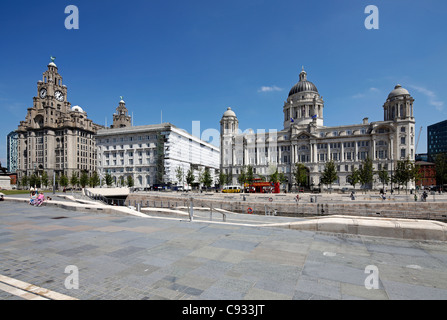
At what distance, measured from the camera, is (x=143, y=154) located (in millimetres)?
86500

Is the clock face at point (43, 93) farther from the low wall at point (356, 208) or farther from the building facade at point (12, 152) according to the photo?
the building facade at point (12, 152)

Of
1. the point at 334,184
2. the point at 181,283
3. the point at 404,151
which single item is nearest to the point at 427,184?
the point at 404,151

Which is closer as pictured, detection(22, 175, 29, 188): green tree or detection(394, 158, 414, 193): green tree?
detection(394, 158, 414, 193): green tree

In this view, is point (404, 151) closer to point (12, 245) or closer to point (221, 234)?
point (221, 234)

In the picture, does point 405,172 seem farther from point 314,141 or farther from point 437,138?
point 437,138

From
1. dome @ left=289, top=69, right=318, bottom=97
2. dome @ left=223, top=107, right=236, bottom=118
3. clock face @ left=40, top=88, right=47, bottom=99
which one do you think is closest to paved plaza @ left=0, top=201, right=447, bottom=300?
dome @ left=223, top=107, right=236, bottom=118

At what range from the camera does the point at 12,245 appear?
8359 mm

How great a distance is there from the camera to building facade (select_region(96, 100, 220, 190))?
84938mm

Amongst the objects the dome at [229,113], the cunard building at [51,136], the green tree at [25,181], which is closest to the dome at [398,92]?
the dome at [229,113]

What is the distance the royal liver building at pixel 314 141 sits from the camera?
71312mm

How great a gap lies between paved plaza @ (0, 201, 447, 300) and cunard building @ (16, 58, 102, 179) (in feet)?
351

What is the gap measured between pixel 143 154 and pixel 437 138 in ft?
632

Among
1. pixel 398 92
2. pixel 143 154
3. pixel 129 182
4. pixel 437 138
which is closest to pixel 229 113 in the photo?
pixel 143 154

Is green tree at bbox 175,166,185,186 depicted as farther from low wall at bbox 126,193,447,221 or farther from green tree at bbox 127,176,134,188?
low wall at bbox 126,193,447,221
